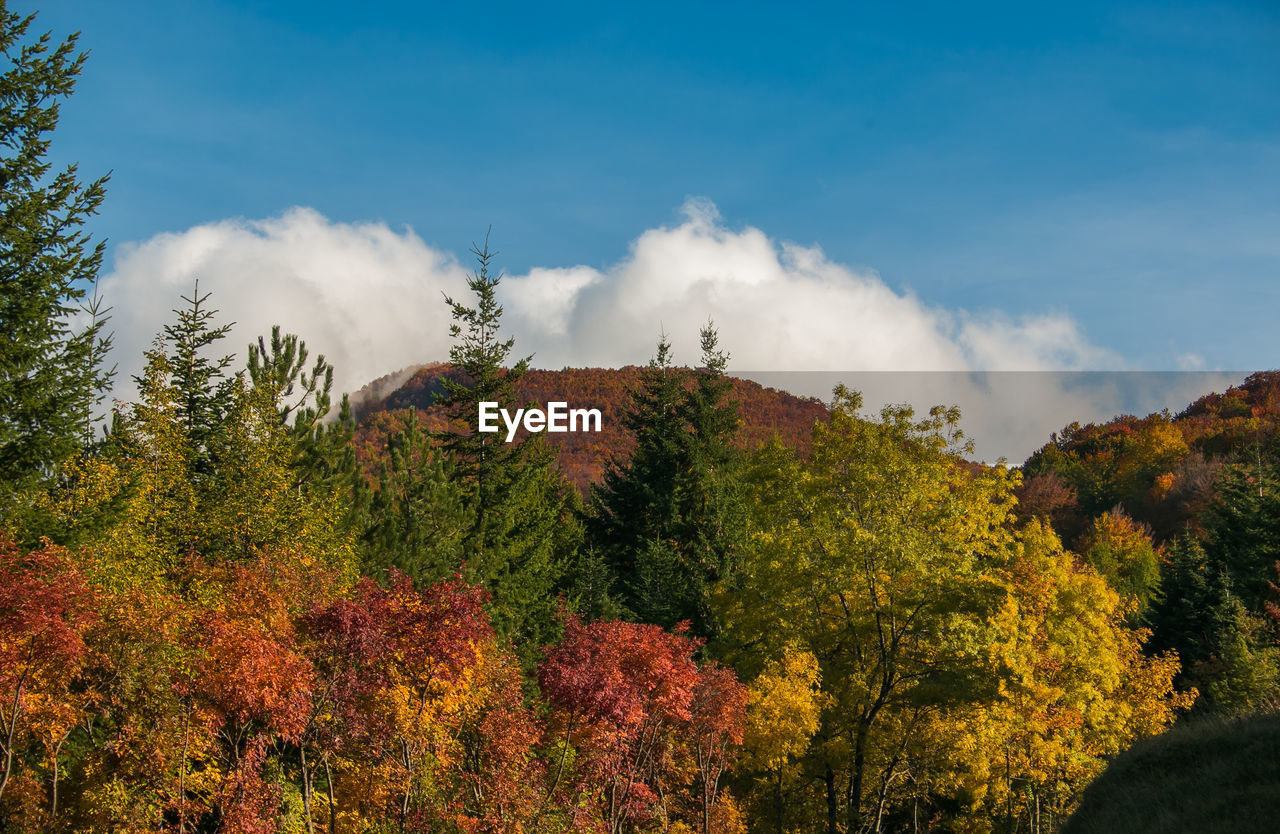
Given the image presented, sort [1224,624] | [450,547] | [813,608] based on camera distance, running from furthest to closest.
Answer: [1224,624] < [450,547] < [813,608]

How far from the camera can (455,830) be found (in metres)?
18.0

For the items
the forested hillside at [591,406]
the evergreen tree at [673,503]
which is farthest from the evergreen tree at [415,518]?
the forested hillside at [591,406]

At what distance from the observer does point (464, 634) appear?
17.0 m

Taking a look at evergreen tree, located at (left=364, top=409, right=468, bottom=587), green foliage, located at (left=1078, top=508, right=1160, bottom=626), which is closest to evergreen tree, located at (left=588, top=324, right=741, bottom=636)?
evergreen tree, located at (left=364, top=409, right=468, bottom=587)

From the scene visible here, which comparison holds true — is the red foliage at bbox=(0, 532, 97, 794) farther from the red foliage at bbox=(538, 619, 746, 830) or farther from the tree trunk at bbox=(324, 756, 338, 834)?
the red foliage at bbox=(538, 619, 746, 830)

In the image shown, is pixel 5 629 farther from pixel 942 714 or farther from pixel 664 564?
pixel 664 564

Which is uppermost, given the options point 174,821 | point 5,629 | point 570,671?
point 5,629

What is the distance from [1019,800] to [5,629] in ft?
107

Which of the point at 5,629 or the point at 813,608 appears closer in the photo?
the point at 5,629

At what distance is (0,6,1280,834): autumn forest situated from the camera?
1656 cm

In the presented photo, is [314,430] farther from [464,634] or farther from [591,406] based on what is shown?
[591,406]

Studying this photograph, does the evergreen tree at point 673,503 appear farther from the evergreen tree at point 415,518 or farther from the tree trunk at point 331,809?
the tree trunk at point 331,809

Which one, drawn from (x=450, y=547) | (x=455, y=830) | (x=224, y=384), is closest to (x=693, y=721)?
(x=455, y=830)

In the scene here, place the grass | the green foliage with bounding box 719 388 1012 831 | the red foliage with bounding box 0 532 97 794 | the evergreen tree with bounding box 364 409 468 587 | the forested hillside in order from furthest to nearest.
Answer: the forested hillside < the evergreen tree with bounding box 364 409 468 587 < the green foliage with bounding box 719 388 1012 831 < the red foliage with bounding box 0 532 97 794 < the grass
